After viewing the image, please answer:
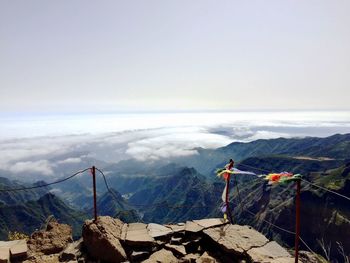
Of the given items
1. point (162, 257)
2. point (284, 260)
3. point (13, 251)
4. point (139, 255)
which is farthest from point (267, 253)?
point (13, 251)

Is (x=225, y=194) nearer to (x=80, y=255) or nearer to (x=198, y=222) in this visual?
(x=198, y=222)

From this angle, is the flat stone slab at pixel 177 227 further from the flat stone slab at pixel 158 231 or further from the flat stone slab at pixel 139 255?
the flat stone slab at pixel 139 255

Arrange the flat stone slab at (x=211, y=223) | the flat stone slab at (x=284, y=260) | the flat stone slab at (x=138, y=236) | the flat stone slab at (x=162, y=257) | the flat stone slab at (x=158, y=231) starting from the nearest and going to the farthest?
1. the flat stone slab at (x=284, y=260)
2. the flat stone slab at (x=162, y=257)
3. the flat stone slab at (x=138, y=236)
4. the flat stone slab at (x=158, y=231)
5. the flat stone slab at (x=211, y=223)

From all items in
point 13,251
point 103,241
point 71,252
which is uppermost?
point 103,241

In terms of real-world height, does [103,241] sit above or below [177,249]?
above

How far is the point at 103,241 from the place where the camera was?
1166 centimetres

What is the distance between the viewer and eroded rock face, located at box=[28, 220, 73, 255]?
1327 centimetres

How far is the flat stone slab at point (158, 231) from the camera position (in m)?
12.8

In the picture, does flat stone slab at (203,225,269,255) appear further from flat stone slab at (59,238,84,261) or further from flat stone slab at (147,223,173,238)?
flat stone slab at (59,238,84,261)

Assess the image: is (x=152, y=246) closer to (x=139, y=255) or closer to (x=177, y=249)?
(x=139, y=255)

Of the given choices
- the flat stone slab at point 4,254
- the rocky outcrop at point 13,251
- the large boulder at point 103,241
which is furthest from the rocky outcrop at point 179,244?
the flat stone slab at point 4,254

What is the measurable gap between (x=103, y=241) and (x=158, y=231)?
2569 millimetres

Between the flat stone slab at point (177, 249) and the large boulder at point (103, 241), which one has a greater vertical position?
the large boulder at point (103, 241)

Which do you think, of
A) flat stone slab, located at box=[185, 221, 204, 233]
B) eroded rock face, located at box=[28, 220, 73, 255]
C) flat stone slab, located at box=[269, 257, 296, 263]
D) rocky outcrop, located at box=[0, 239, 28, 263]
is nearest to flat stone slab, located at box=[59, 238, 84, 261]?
eroded rock face, located at box=[28, 220, 73, 255]
